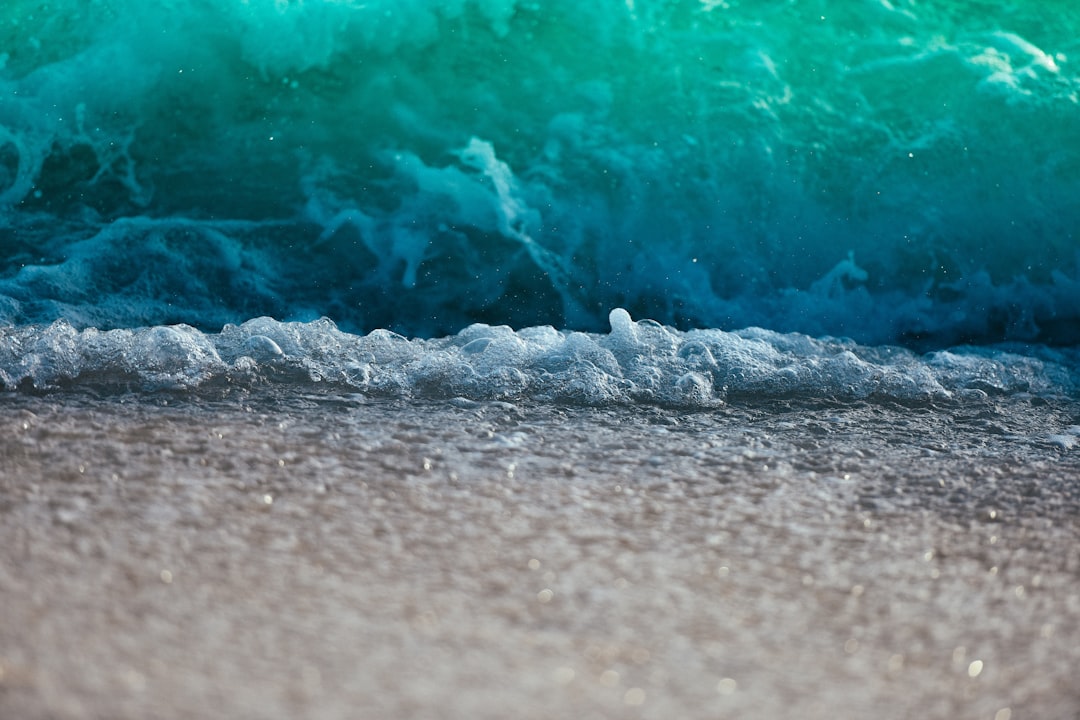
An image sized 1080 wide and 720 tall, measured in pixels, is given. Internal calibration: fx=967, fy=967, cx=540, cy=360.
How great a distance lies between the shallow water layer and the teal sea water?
1.40m

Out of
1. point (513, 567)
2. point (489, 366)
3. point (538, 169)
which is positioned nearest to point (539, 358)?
point (489, 366)

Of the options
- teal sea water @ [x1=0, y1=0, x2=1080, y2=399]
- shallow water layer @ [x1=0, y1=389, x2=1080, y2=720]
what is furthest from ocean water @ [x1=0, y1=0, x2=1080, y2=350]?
shallow water layer @ [x1=0, y1=389, x2=1080, y2=720]

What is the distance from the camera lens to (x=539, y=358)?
2.22 meters

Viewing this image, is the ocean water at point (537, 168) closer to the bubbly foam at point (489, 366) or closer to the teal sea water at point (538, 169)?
the teal sea water at point (538, 169)

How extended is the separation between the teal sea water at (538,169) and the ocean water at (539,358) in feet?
0.04

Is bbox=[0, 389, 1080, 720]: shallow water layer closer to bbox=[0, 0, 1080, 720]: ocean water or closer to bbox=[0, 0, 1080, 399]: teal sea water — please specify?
bbox=[0, 0, 1080, 720]: ocean water

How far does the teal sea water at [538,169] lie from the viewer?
10.6ft

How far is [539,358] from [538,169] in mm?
1327

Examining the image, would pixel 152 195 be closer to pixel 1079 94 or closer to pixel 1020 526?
pixel 1020 526

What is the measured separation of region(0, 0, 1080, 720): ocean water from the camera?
1048mm

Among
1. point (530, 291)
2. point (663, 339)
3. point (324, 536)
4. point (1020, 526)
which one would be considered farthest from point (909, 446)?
point (530, 291)

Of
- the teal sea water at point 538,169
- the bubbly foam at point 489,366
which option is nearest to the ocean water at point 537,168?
the teal sea water at point 538,169

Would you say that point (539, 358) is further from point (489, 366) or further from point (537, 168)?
point (537, 168)

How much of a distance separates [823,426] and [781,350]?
1.98 feet
